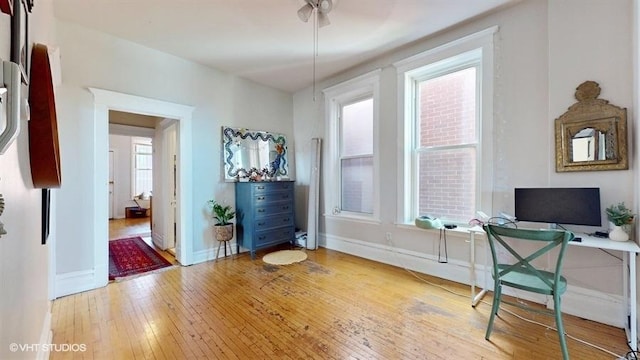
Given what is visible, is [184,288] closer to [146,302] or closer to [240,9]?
[146,302]

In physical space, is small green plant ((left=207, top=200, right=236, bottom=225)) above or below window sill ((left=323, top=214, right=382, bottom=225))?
above

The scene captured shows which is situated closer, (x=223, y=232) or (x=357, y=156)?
(x=223, y=232)

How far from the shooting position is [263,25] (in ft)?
9.52

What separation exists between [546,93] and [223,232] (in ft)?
13.2

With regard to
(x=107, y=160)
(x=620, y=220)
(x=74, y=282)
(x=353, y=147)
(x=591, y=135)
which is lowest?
(x=74, y=282)

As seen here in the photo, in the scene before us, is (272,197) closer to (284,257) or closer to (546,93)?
(284,257)

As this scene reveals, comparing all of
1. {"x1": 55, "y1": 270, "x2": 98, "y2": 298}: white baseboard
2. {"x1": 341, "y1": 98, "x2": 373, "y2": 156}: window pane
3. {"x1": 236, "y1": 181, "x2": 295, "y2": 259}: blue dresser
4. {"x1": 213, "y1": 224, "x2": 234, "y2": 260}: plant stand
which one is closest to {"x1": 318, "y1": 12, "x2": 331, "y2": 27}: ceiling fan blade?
{"x1": 341, "y1": 98, "x2": 373, "y2": 156}: window pane

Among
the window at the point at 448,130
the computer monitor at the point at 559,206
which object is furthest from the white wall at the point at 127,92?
the computer monitor at the point at 559,206

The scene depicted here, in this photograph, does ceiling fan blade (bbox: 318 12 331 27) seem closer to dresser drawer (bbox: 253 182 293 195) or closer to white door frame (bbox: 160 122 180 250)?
dresser drawer (bbox: 253 182 293 195)

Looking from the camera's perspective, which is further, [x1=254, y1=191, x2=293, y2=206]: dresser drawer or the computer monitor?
[x1=254, y1=191, x2=293, y2=206]: dresser drawer

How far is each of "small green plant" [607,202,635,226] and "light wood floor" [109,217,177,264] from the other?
15.3 ft

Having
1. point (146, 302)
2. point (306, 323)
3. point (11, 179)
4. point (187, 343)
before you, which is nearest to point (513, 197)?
point (306, 323)

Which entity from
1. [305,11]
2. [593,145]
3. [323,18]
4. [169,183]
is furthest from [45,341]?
[593,145]

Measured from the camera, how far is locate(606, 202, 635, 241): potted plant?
2.00 metres
